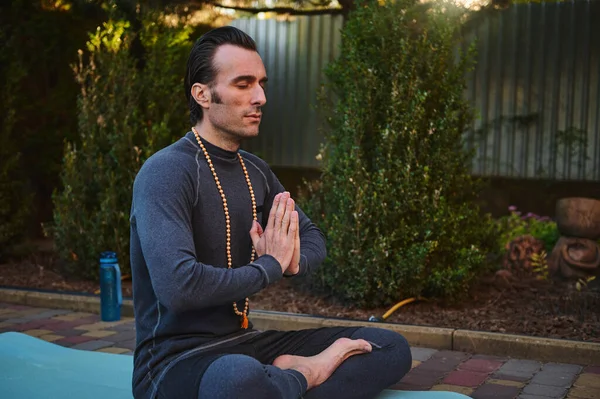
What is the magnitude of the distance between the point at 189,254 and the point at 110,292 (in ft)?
12.0

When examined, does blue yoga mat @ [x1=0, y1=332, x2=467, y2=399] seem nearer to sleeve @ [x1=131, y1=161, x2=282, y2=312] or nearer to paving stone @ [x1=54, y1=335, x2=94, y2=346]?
paving stone @ [x1=54, y1=335, x2=94, y2=346]

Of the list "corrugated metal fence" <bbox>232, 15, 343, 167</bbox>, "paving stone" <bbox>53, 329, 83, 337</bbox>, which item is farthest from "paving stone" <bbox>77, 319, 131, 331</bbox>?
"corrugated metal fence" <bbox>232, 15, 343, 167</bbox>

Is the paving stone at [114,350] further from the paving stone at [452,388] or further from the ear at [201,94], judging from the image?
the ear at [201,94]

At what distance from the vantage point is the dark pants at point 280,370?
3.27 metres

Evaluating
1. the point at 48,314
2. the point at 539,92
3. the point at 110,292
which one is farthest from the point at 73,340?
the point at 539,92

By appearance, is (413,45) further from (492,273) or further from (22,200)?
(22,200)

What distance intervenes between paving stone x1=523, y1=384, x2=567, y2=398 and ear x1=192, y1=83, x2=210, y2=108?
2.54 metres

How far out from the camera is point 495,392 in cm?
462

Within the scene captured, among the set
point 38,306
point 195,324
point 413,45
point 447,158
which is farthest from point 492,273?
point 195,324

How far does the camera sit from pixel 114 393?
424 cm

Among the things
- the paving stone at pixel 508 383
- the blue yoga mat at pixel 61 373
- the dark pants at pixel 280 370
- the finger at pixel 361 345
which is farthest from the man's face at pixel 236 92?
the paving stone at pixel 508 383

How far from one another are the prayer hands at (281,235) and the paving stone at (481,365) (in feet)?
7.30

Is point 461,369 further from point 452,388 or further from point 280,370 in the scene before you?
point 280,370

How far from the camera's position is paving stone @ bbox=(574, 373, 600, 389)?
4773mm
